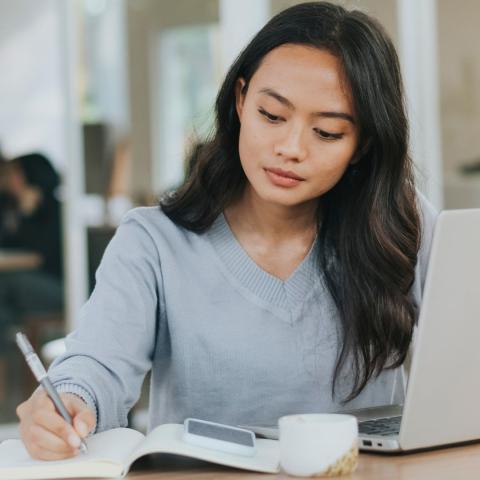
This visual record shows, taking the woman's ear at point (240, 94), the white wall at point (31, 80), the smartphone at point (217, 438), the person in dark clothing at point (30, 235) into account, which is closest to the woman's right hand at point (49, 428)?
the smartphone at point (217, 438)

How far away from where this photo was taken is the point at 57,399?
1.52m

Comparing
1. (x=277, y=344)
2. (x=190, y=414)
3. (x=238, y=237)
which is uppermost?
(x=238, y=237)

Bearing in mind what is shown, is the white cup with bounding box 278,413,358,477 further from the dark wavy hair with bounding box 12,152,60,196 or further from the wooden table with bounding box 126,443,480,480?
the dark wavy hair with bounding box 12,152,60,196

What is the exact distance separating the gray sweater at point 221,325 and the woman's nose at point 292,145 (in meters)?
0.25

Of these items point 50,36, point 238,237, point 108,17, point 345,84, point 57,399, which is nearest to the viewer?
point 57,399

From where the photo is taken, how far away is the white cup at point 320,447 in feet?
4.59

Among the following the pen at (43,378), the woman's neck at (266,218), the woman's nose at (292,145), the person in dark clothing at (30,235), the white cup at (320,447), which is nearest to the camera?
the white cup at (320,447)

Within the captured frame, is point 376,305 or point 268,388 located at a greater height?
point 376,305

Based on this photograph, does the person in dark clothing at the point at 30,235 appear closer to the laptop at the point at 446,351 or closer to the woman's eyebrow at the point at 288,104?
the woman's eyebrow at the point at 288,104

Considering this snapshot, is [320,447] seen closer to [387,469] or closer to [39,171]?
[387,469]

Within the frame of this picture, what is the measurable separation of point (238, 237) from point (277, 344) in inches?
8.3

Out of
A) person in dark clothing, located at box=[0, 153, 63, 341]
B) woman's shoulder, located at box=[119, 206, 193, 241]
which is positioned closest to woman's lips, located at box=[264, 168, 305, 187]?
woman's shoulder, located at box=[119, 206, 193, 241]

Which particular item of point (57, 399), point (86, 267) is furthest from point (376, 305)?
point (86, 267)

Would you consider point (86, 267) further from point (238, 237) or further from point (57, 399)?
point (57, 399)
